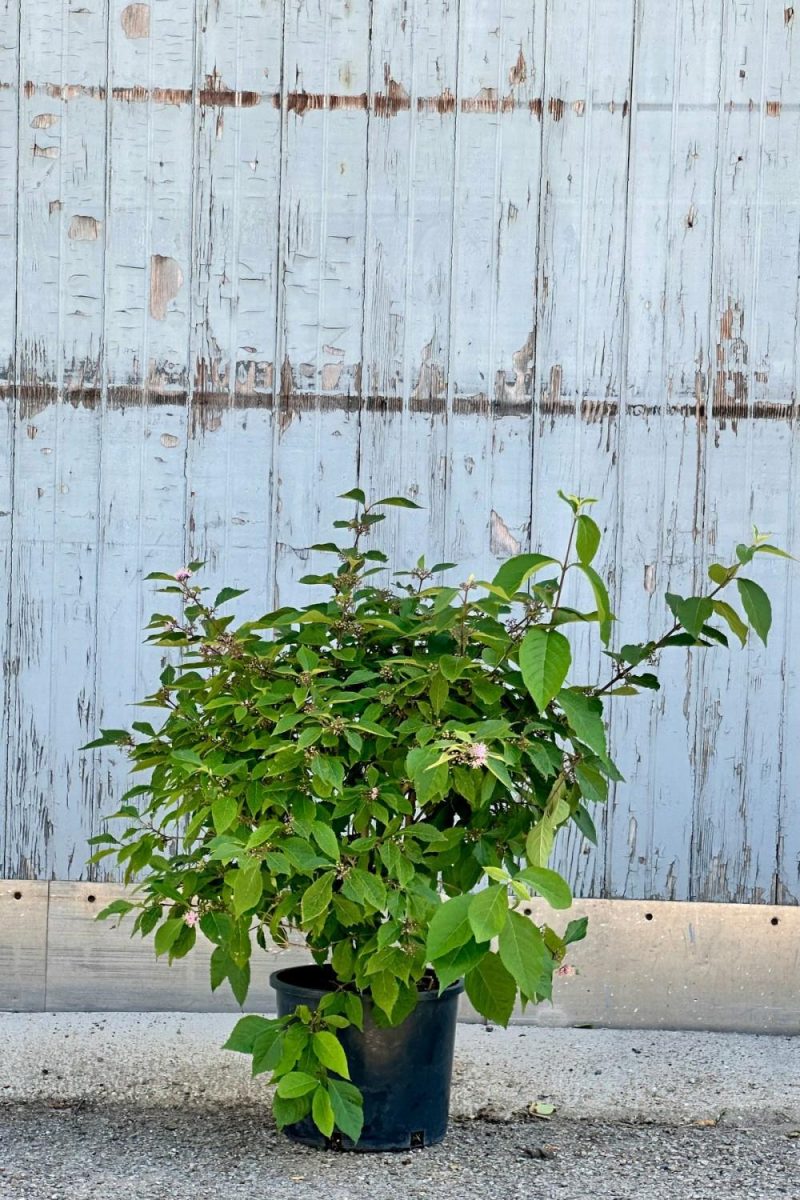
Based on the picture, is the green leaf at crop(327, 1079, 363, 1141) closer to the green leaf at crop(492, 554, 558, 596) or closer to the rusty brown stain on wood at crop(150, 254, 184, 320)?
the green leaf at crop(492, 554, 558, 596)

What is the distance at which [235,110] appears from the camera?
11.3 feet

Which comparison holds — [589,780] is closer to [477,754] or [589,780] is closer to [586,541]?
[477,754]

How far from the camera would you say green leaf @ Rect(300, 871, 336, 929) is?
220 centimetres

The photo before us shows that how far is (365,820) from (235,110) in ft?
6.43

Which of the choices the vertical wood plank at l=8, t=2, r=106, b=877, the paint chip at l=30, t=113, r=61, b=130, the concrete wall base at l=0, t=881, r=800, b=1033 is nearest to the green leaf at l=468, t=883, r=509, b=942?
the concrete wall base at l=0, t=881, r=800, b=1033

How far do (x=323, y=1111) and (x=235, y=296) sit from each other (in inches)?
78.3

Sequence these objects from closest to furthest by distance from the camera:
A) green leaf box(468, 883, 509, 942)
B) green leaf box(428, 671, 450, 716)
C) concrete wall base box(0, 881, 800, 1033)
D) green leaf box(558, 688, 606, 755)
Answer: green leaf box(468, 883, 509, 942) < green leaf box(558, 688, 606, 755) < green leaf box(428, 671, 450, 716) < concrete wall base box(0, 881, 800, 1033)

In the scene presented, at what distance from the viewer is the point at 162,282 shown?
347 cm

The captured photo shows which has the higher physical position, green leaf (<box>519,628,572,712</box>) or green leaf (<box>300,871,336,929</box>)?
green leaf (<box>519,628,572,712</box>)

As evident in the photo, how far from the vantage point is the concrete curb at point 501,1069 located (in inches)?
113

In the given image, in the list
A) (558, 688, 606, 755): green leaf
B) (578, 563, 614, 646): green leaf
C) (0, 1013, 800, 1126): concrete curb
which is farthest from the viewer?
(0, 1013, 800, 1126): concrete curb

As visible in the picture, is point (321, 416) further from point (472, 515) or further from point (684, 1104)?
point (684, 1104)

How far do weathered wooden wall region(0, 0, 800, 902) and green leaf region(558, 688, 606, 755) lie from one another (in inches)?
49.2

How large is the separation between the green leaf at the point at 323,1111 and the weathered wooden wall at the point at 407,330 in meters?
1.33
